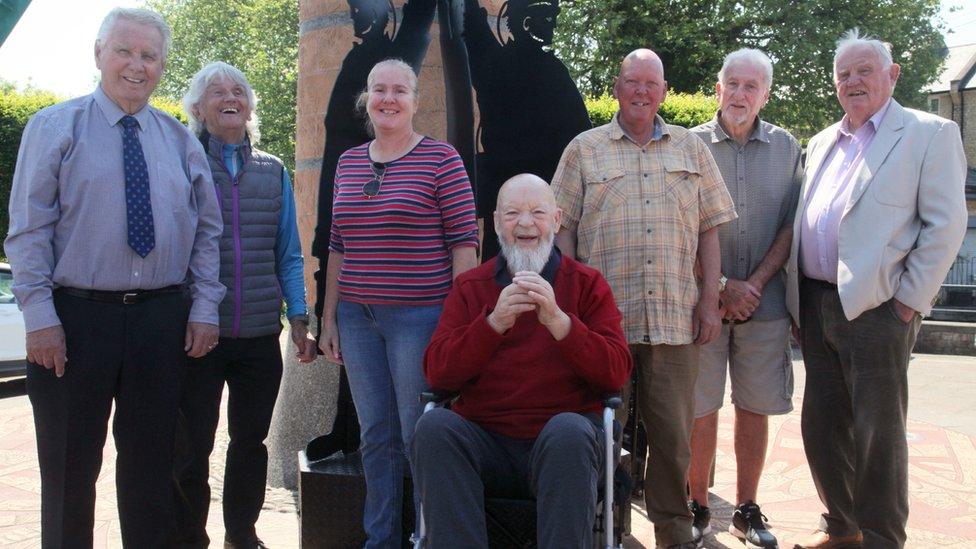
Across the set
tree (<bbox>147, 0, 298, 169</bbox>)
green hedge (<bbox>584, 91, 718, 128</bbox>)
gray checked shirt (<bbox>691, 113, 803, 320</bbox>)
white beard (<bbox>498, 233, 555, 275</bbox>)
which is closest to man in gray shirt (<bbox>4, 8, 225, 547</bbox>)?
white beard (<bbox>498, 233, 555, 275</bbox>)

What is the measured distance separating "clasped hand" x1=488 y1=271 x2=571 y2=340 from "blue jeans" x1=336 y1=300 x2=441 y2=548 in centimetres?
41

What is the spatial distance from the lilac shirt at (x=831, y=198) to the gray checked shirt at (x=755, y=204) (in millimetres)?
201

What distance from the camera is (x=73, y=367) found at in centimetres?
257

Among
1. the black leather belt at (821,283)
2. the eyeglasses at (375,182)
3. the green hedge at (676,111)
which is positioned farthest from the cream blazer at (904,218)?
the green hedge at (676,111)

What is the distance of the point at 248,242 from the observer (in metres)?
3.08

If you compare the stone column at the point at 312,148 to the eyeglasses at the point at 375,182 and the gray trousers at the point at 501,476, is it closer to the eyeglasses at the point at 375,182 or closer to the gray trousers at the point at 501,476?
the eyeglasses at the point at 375,182

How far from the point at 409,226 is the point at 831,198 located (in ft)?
5.44

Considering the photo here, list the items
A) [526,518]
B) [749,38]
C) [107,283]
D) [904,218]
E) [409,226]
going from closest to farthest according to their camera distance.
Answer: [526,518] < [107,283] < [409,226] < [904,218] < [749,38]

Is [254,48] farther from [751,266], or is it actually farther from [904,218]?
[904,218]

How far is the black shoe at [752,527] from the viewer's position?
11.6ft

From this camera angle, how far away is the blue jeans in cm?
291

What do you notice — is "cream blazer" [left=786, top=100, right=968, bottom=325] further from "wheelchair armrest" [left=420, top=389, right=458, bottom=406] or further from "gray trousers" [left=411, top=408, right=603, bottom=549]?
"wheelchair armrest" [left=420, top=389, right=458, bottom=406]

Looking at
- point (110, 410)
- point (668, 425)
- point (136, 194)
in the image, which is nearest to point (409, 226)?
point (136, 194)

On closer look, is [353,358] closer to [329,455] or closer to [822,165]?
[329,455]
